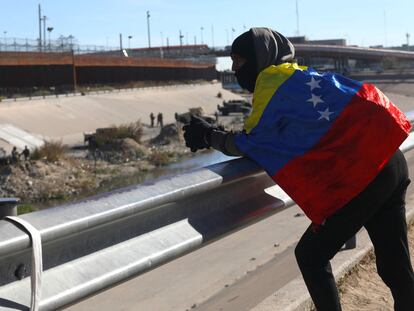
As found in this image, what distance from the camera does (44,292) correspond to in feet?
8.22

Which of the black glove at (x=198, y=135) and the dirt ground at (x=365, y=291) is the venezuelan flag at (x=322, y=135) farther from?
the dirt ground at (x=365, y=291)

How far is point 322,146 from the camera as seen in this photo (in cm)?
288

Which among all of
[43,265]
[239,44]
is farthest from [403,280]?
[43,265]

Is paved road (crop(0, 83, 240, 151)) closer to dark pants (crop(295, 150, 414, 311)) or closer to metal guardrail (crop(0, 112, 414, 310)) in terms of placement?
metal guardrail (crop(0, 112, 414, 310))

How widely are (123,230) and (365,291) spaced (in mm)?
2189

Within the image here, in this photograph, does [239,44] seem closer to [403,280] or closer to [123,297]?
[403,280]

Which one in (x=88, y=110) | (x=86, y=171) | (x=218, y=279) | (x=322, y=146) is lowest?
(x=86, y=171)

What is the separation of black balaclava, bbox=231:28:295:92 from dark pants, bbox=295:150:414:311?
70 cm

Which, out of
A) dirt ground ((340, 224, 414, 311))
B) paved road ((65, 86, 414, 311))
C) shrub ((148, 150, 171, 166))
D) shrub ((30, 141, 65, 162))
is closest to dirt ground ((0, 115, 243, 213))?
shrub ((148, 150, 171, 166))

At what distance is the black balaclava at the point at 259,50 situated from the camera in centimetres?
312

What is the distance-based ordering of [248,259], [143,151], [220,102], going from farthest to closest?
1. [220,102]
2. [143,151]
3. [248,259]

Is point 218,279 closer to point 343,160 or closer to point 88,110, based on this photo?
point 343,160

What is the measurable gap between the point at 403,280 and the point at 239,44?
Answer: 1.41 metres

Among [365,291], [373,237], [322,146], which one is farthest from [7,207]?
[365,291]
